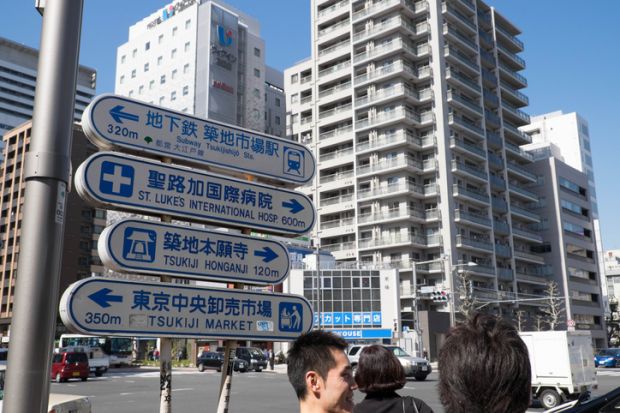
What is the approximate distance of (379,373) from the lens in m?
3.70

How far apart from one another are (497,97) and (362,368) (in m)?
76.0

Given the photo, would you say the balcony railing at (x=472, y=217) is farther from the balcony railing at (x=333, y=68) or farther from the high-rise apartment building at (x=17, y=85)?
the high-rise apartment building at (x=17, y=85)

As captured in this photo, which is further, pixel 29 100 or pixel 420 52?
pixel 29 100

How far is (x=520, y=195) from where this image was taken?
7300cm

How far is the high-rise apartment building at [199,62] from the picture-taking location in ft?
260

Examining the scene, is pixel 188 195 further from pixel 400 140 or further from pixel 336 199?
pixel 336 199

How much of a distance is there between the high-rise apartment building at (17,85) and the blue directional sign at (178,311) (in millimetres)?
125435

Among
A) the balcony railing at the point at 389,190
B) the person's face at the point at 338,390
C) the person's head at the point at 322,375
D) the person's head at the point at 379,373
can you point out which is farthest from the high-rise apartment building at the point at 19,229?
the person's face at the point at 338,390

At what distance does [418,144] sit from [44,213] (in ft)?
207

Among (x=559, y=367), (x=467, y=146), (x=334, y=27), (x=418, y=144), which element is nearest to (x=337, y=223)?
(x=418, y=144)

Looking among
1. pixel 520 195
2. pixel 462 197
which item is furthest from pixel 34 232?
pixel 520 195

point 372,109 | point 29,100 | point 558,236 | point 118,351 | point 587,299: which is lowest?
point 118,351

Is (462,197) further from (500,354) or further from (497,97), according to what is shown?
(500,354)

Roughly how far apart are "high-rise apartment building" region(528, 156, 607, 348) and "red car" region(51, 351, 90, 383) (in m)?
57.7
